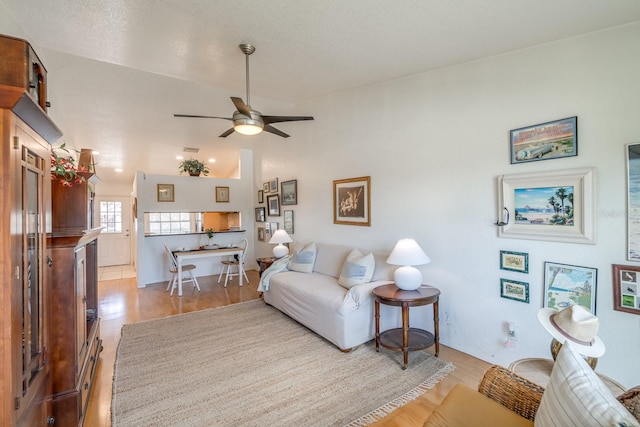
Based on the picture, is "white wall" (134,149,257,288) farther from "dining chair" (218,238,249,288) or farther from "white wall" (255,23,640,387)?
"white wall" (255,23,640,387)

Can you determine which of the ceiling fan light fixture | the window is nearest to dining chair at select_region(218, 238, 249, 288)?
the ceiling fan light fixture

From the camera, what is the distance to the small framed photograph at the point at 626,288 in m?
1.86

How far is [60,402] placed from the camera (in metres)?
1.69

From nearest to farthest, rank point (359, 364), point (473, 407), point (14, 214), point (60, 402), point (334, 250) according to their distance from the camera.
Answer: point (14, 214), point (473, 407), point (60, 402), point (359, 364), point (334, 250)

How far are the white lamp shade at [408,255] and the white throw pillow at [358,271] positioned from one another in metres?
0.48

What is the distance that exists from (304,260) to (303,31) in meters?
2.80

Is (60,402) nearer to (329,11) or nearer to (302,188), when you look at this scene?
(329,11)

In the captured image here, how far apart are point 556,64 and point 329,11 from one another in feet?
5.86

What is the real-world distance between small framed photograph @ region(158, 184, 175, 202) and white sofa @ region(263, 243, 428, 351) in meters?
3.30

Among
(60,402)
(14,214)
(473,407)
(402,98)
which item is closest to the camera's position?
(14,214)

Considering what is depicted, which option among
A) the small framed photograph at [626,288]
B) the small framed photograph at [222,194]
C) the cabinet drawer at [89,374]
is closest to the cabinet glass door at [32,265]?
the cabinet drawer at [89,374]

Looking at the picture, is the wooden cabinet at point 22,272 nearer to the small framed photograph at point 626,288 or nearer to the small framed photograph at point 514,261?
the small framed photograph at point 514,261

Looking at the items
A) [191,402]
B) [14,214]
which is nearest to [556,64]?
[14,214]

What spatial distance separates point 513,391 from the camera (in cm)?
134
